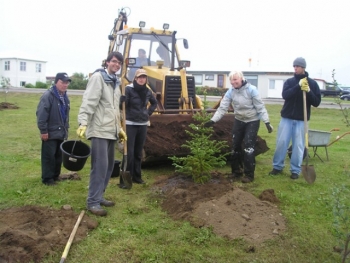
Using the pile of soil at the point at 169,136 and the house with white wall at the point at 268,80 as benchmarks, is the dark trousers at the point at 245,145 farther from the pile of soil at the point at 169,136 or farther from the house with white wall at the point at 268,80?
the house with white wall at the point at 268,80

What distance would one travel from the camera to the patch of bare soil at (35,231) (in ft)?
12.8

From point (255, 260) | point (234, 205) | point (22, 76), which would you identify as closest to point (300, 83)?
point (234, 205)

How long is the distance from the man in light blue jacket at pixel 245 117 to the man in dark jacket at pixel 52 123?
2.51 meters

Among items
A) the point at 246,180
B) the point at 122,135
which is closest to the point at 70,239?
the point at 122,135

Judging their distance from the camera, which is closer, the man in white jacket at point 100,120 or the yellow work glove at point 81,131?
the yellow work glove at point 81,131

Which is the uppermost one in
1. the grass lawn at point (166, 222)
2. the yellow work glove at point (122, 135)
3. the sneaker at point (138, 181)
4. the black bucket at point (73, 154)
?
the yellow work glove at point (122, 135)

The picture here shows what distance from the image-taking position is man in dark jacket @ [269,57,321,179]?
692 cm

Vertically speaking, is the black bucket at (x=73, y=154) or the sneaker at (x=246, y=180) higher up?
the black bucket at (x=73, y=154)

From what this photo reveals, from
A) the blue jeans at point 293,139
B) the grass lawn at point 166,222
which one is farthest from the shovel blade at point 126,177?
the blue jeans at point 293,139

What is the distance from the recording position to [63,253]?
12.8ft

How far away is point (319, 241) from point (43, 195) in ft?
12.5

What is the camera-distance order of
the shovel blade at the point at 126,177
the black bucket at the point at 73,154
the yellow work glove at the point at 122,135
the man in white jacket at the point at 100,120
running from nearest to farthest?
the man in white jacket at the point at 100,120 < the black bucket at the point at 73,154 < the yellow work glove at the point at 122,135 < the shovel blade at the point at 126,177

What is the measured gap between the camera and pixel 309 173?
676 centimetres

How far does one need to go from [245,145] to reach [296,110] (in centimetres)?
112
